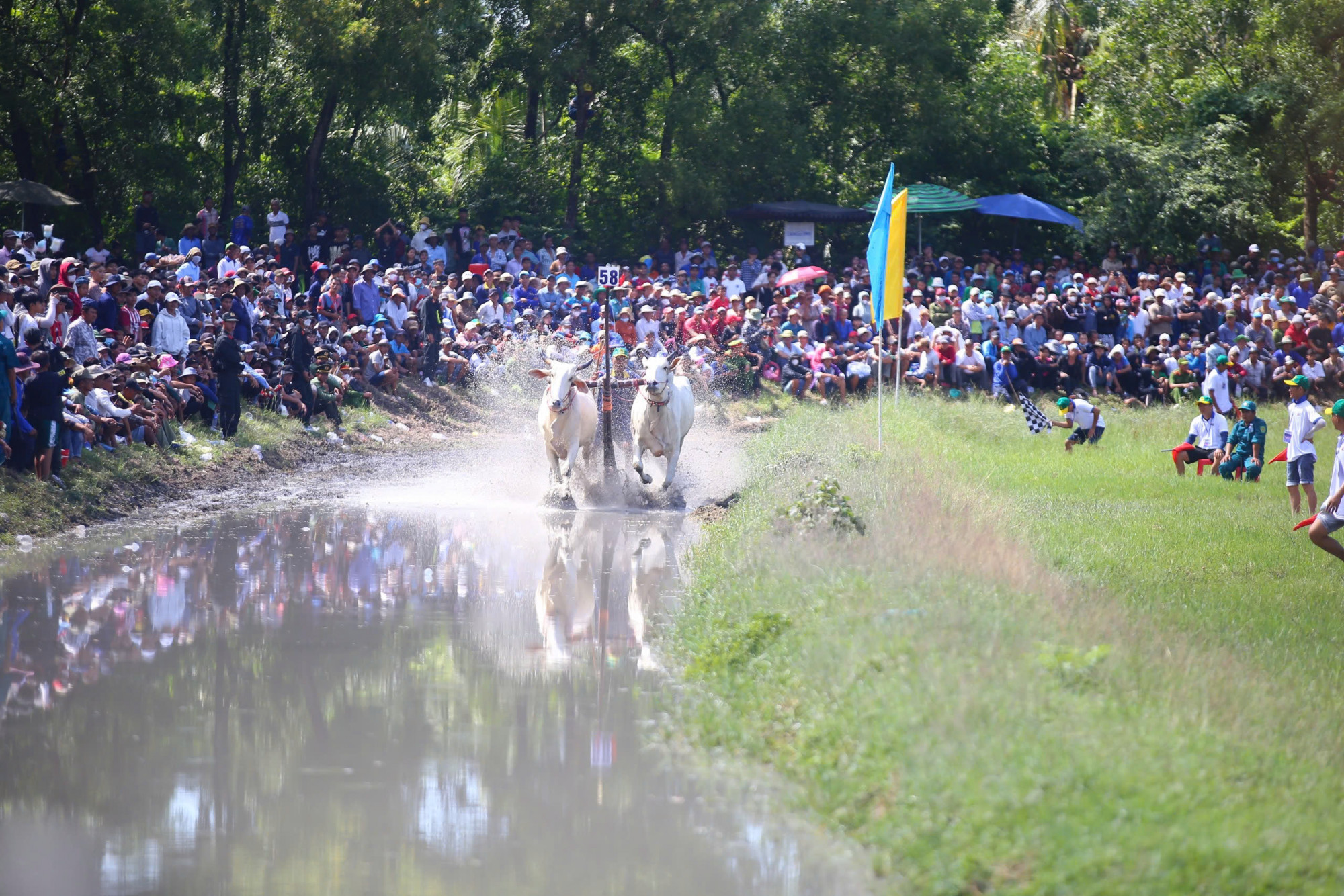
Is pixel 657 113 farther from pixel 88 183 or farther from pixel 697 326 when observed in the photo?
pixel 88 183

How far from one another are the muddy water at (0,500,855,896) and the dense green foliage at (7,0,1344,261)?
50.2 feet

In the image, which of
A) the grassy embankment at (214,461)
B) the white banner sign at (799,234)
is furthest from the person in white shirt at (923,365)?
the grassy embankment at (214,461)

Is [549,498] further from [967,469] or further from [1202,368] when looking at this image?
[1202,368]

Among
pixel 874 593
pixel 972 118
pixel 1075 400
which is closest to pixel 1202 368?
pixel 1075 400

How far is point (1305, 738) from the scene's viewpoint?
23.5 feet

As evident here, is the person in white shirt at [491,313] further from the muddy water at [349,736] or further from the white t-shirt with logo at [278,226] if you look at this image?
the muddy water at [349,736]

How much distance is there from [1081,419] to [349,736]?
56.7 ft

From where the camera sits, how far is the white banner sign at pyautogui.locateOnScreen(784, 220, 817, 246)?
3189 centimetres

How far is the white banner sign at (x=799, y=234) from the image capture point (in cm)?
3189

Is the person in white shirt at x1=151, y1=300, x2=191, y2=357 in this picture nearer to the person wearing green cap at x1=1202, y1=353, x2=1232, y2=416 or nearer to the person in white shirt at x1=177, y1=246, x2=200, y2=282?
the person in white shirt at x1=177, y1=246, x2=200, y2=282

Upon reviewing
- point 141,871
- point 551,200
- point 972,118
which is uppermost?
point 972,118

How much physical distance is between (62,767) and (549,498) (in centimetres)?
948

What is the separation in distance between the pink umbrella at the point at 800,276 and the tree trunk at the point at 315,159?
944 centimetres

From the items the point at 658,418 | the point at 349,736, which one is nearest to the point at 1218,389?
the point at 658,418
